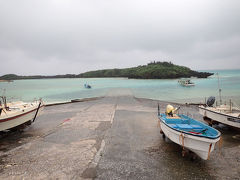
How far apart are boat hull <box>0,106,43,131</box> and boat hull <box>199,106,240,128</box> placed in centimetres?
1103

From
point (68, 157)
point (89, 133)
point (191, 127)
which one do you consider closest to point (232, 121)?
point (191, 127)

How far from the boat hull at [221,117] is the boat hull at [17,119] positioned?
434 inches

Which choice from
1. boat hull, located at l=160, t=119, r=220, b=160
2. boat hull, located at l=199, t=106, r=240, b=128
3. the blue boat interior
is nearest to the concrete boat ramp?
boat hull, located at l=160, t=119, r=220, b=160

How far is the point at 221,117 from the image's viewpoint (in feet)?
27.2

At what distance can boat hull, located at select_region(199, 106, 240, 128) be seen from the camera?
7429 mm

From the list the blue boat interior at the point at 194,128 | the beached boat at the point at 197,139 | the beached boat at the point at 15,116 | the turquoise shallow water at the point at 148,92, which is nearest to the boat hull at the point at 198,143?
the beached boat at the point at 197,139

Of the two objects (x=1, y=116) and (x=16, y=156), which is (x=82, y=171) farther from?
(x=1, y=116)

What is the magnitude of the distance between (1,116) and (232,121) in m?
11.3

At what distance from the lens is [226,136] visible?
25.3 feet

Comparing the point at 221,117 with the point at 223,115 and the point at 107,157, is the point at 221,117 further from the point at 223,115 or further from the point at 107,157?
the point at 107,157

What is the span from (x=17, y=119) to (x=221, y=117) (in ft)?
36.4

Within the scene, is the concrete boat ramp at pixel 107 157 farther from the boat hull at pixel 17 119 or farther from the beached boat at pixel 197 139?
the boat hull at pixel 17 119

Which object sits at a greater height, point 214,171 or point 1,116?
point 1,116

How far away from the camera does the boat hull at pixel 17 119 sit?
707 centimetres
